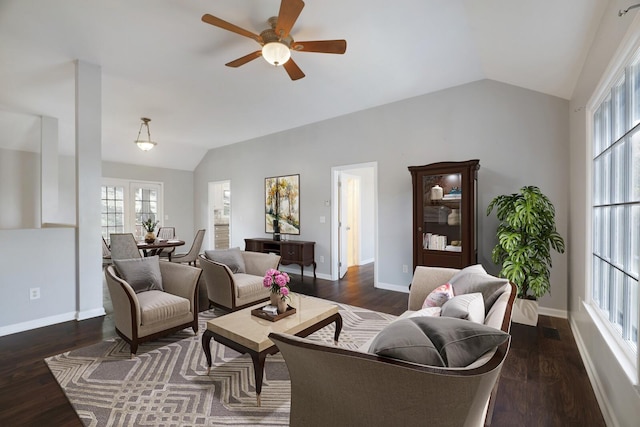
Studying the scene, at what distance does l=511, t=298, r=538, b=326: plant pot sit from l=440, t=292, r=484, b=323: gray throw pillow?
1980mm

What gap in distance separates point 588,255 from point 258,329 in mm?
2816

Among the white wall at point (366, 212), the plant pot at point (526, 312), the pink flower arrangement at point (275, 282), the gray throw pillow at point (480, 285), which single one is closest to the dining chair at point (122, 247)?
the pink flower arrangement at point (275, 282)

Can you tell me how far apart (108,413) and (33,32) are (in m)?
3.41

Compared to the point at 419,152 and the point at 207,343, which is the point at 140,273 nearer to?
the point at 207,343

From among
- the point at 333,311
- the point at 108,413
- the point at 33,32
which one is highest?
the point at 33,32

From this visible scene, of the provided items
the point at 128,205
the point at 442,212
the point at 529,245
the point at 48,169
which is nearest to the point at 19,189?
the point at 48,169

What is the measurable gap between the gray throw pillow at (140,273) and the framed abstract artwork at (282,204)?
117 inches

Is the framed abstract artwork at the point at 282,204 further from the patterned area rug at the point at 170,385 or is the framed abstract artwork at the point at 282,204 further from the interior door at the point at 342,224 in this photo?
the patterned area rug at the point at 170,385

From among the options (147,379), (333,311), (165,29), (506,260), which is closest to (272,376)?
(333,311)

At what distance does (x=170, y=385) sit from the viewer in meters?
2.03

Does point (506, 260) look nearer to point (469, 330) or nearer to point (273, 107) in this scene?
point (469, 330)

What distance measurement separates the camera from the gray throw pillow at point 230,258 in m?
3.53

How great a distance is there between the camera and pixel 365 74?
139 inches

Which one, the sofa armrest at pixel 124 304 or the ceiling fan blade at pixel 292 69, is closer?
the sofa armrest at pixel 124 304
